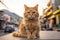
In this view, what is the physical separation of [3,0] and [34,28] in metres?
2.60

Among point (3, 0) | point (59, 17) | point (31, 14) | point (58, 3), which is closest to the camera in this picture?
point (31, 14)

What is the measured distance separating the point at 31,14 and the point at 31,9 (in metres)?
0.12

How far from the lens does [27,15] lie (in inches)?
85.9

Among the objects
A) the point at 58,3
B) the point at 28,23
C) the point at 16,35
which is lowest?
the point at 16,35

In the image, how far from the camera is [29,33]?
219 centimetres

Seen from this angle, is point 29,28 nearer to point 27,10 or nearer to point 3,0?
point 27,10

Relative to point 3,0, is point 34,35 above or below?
below

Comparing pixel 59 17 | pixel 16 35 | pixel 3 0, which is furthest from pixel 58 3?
pixel 16 35

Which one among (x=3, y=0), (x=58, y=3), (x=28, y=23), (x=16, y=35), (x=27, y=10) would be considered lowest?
(x=16, y=35)

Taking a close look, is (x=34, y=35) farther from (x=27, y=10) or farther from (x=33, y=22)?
(x=27, y=10)

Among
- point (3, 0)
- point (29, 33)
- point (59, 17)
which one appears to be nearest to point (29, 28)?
point (29, 33)

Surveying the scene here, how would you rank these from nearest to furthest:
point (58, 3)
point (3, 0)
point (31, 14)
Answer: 1. point (31, 14)
2. point (3, 0)
3. point (58, 3)

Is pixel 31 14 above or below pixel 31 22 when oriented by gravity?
above

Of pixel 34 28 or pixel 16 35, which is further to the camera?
pixel 16 35
